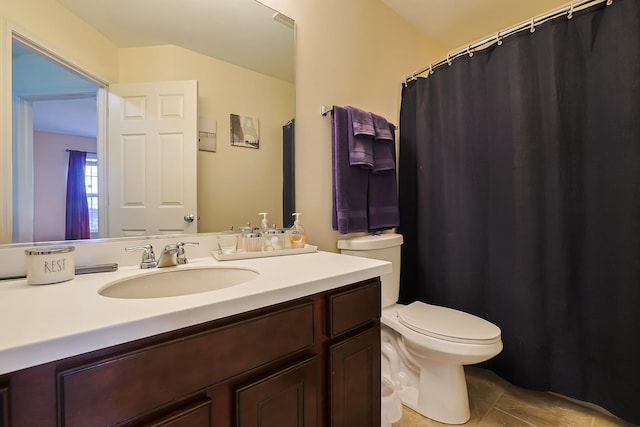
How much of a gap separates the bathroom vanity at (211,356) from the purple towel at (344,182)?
0.52 metres

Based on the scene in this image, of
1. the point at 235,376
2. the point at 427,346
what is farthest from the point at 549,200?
the point at 235,376

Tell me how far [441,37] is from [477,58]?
0.81m

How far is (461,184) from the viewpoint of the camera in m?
1.64

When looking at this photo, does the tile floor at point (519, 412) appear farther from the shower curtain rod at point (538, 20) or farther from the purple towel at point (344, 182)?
the shower curtain rod at point (538, 20)

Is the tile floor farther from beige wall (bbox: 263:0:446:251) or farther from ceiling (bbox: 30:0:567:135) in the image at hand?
ceiling (bbox: 30:0:567:135)

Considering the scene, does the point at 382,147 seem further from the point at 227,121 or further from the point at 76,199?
A: the point at 76,199

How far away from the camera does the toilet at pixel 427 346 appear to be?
1.20 meters

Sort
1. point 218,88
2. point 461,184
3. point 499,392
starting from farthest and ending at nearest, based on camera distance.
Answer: point 461,184
point 499,392
point 218,88

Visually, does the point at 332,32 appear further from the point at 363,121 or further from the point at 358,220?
the point at 358,220

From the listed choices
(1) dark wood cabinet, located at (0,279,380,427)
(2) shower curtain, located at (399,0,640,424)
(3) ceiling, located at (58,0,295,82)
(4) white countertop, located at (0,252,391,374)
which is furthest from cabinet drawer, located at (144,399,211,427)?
(2) shower curtain, located at (399,0,640,424)

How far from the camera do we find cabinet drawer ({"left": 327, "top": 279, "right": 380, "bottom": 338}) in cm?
82

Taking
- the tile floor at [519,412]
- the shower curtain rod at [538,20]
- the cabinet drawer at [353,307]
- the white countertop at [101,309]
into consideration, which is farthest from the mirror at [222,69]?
the tile floor at [519,412]

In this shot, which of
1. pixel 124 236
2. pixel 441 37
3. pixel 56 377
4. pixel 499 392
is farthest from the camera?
pixel 441 37

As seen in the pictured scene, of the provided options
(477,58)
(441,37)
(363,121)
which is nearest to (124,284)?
(363,121)
